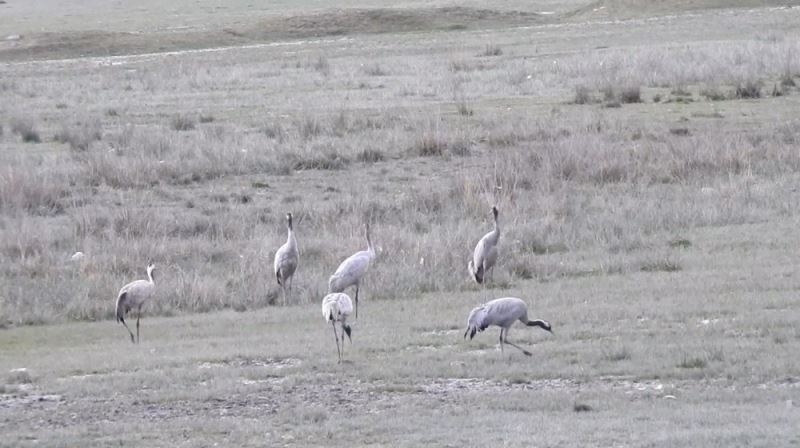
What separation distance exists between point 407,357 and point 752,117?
20238 millimetres

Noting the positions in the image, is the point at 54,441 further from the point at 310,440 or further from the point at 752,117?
the point at 752,117

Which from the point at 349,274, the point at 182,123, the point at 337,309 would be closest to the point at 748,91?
the point at 182,123

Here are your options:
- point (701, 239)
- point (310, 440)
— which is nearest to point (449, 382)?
point (310, 440)

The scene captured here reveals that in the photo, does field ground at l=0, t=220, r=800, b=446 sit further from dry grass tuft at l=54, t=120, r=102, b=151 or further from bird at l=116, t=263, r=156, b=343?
dry grass tuft at l=54, t=120, r=102, b=151

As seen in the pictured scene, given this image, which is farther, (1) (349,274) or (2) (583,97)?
(2) (583,97)

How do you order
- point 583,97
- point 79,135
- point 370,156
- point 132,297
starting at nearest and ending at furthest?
1. point 132,297
2. point 370,156
3. point 79,135
4. point 583,97

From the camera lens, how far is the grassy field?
1122 centimetres

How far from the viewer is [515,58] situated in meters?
49.6

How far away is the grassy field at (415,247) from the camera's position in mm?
11219

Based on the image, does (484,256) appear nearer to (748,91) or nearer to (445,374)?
(445,374)

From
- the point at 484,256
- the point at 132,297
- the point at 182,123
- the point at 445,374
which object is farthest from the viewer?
the point at 182,123

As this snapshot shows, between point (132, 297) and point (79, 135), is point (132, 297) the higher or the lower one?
the higher one

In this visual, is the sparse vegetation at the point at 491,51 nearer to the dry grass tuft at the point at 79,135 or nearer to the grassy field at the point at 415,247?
the grassy field at the point at 415,247

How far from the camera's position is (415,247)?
19000 mm
